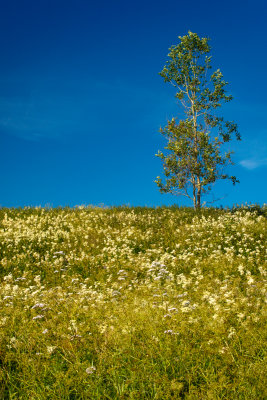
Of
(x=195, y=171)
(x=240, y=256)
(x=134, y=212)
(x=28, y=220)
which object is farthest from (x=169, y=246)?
(x=195, y=171)

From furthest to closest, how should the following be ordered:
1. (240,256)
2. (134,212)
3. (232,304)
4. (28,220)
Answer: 1. (134,212)
2. (28,220)
3. (240,256)
4. (232,304)

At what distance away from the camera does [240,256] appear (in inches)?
468

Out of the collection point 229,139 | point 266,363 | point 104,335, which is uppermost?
point 229,139

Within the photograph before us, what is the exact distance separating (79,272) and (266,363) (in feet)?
27.0

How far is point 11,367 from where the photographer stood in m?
4.89

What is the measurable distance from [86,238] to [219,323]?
9.79m

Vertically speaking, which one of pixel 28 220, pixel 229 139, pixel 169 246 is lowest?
pixel 169 246

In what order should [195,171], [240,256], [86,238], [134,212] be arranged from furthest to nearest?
[195,171]
[134,212]
[86,238]
[240,256]

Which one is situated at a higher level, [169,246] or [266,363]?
[169,246]

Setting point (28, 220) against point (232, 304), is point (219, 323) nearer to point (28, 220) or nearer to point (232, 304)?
point (232, 304)

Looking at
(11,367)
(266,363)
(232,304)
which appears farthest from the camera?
(232,304)

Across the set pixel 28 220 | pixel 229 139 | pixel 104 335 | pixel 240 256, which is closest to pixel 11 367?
pixel 104 335

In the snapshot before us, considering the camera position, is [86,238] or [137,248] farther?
[86,238]

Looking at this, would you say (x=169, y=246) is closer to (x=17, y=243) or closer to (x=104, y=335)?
(x=17, y=243)
